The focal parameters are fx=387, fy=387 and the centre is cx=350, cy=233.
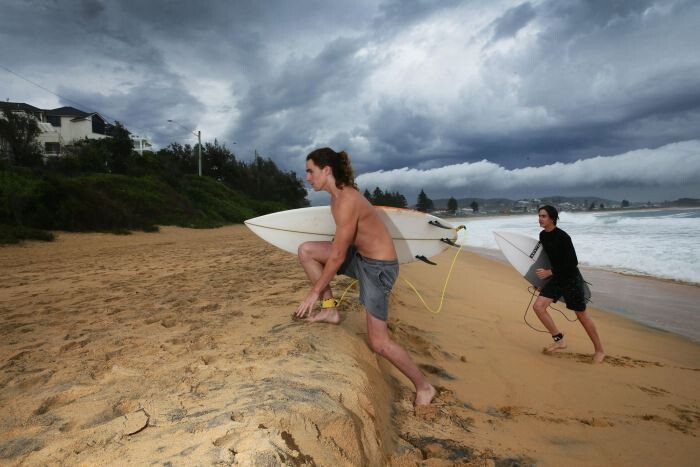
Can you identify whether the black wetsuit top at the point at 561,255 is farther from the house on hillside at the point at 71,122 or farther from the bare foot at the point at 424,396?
the house on hillside at the point at 71,122

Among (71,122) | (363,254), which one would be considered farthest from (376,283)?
(71,122)

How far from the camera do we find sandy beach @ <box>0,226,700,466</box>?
1.68m

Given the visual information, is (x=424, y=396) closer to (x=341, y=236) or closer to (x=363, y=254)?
(x=363, y=254)

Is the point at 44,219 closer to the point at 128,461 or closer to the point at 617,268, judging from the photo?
A: the point at 128,461

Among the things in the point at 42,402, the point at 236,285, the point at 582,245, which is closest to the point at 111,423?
the point at 42,402

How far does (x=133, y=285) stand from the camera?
546 centimetres

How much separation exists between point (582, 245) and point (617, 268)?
11.5 ft

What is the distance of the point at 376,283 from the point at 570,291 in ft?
8.50

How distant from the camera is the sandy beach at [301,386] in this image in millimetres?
1682

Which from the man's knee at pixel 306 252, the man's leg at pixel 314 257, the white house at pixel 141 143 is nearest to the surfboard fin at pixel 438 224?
the man's leg at pixel 314 257

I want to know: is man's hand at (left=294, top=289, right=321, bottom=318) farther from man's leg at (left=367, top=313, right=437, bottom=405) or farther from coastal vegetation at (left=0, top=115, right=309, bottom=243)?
coastal vegetation at (left=0, top=115, right=309, bottom=243)

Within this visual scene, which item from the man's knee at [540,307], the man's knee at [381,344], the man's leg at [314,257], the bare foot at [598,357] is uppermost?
the man's leg at [314,257]

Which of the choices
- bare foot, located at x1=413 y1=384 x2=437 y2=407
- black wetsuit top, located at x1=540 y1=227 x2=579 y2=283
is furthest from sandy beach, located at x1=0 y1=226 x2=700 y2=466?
black wetsuit top, located at x1=540 y1=227 x2=579 y2=283

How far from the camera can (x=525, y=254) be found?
5227mm
